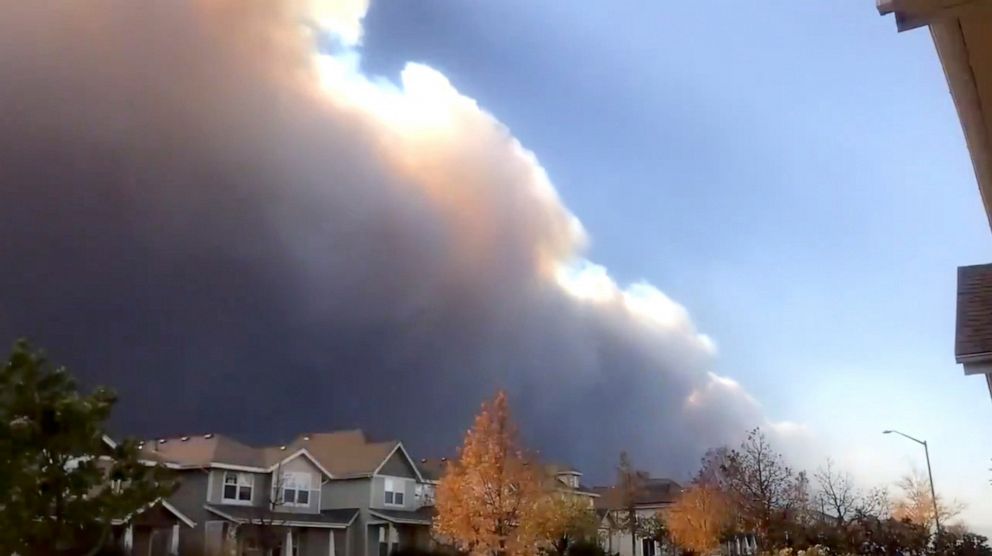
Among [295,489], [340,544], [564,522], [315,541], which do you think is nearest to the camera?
[295,489]

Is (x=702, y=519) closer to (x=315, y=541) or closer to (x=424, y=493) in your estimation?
(x=424, y=493)

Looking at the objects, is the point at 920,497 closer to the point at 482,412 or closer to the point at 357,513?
the point at 482,412

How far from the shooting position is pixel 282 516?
144 ft

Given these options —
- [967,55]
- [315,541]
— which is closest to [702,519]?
[315,541]

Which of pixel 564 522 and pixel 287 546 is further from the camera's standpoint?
pixel 564 522

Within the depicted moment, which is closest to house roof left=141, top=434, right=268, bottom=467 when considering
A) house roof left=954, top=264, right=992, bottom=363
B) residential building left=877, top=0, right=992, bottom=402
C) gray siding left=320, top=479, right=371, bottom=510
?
gray siding left=320, top=479, right=371, bottom=510

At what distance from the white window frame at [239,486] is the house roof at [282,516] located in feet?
1.02

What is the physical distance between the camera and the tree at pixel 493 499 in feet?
137

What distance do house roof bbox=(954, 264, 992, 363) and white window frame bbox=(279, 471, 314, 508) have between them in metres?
35.3

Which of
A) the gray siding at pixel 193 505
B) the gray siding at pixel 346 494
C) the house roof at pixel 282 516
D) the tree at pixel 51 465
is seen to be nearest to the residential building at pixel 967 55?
the tree at pixel 51 465

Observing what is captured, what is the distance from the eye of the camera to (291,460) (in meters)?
46.3

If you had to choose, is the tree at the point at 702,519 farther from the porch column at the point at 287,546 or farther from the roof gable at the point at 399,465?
the porch column at the point at 287,546

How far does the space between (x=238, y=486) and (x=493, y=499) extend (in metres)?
12.9

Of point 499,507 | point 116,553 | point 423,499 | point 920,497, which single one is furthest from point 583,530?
point 116,553
